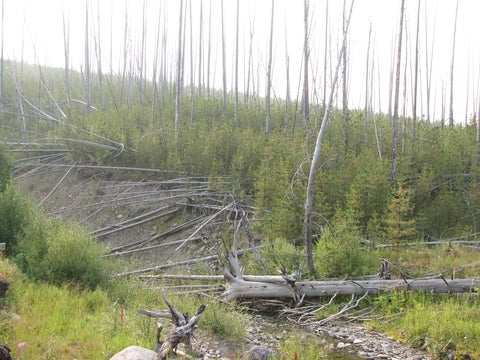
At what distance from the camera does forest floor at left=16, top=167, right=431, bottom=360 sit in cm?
808

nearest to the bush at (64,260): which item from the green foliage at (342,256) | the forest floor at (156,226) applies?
the forest floor at (156,226)

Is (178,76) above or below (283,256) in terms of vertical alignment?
above

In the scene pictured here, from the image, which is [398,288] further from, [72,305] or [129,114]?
[129,114]

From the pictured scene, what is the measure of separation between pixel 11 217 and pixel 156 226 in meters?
5.33

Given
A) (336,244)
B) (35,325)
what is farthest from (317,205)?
(35,325)

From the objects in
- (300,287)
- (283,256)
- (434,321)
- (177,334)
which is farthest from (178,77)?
(177,334)

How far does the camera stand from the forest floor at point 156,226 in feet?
26.5

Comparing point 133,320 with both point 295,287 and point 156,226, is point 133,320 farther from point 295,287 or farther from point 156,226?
point 156,226

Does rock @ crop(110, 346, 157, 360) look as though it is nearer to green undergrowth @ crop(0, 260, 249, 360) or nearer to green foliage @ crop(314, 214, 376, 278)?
green undergrowth @ crop(0, 260, 249, 360)

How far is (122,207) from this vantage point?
58.8 feet

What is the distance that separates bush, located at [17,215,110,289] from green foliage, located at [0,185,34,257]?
170cm

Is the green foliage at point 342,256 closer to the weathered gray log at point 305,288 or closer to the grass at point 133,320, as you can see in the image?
the weathered gray log at point 305,288

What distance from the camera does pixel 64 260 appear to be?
979cm

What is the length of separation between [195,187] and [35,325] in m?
9.60
